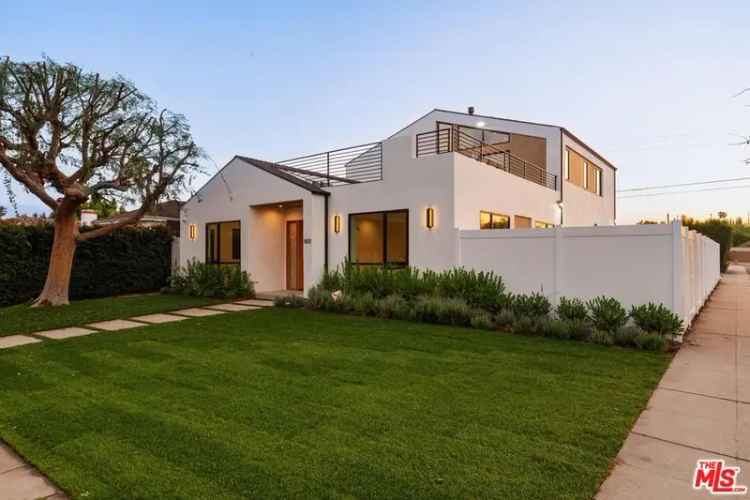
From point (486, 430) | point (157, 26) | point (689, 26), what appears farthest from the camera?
point (157, 26)

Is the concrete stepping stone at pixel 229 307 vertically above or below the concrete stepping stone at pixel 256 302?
below

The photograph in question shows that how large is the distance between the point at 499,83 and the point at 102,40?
13382 mm

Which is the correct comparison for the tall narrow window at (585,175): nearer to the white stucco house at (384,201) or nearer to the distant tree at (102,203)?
the white stucco house at (384,201)

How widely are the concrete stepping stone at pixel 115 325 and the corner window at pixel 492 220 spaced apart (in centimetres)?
802

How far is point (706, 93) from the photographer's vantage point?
13570mm

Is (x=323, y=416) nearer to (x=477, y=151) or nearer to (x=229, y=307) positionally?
(x=229, y=307)

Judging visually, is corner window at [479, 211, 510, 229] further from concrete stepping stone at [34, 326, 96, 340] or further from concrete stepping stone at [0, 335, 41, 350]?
concrete stepping stone at [0, 335, 41, 350]

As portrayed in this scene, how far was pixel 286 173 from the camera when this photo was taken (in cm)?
1345

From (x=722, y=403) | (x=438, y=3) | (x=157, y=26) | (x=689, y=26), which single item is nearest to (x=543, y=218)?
(x=689, y=26)

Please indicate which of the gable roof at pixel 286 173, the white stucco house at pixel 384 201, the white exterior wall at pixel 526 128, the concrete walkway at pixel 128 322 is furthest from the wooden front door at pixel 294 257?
the white exterior wall at pixel 526 128

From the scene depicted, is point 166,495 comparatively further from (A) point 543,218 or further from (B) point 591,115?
(B) point 591,115

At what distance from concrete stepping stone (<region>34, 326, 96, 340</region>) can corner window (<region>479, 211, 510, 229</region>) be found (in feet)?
28.5

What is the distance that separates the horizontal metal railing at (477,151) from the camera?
10812 mm

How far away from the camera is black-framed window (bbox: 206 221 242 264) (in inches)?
551
